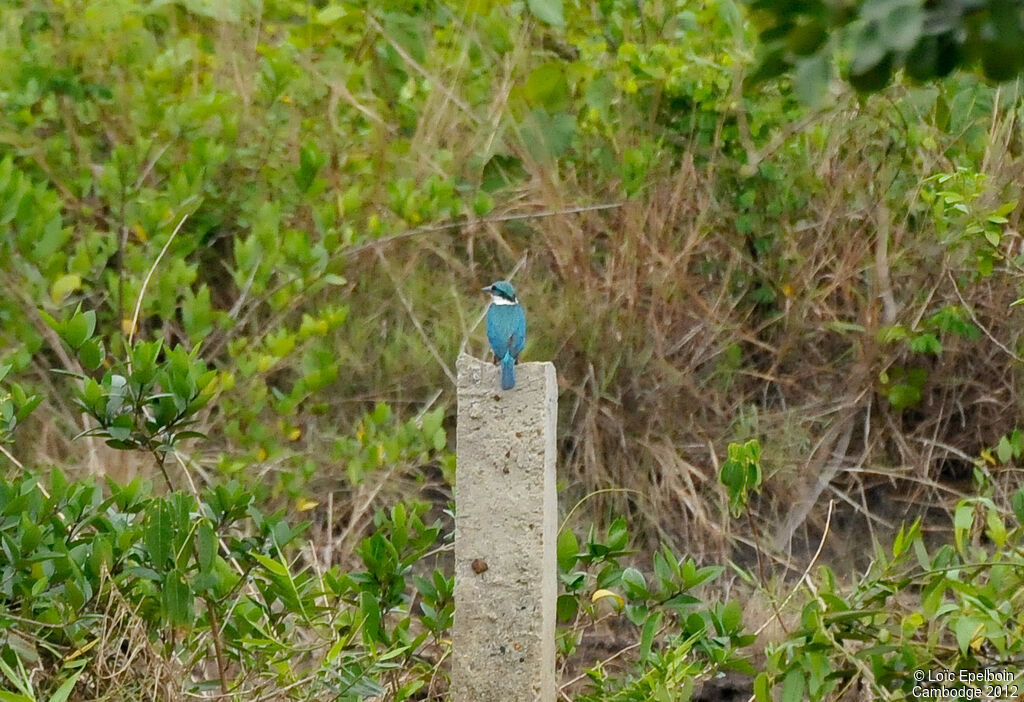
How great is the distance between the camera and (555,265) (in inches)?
246

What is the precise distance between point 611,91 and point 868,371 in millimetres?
1792

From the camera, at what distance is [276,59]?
233 inches

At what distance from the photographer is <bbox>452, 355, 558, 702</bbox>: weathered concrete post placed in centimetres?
330

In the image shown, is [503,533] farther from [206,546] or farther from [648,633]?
[206,546]

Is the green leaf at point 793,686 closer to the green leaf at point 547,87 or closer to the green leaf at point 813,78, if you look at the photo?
the green leaf at point 813,78

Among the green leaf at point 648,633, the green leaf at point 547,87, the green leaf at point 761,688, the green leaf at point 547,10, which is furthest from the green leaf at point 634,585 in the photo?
the green leaf at point 547,87

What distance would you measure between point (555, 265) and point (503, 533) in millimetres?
3054

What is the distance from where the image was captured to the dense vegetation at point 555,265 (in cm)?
518

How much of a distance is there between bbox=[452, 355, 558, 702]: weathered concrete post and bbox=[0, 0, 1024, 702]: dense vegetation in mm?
1092

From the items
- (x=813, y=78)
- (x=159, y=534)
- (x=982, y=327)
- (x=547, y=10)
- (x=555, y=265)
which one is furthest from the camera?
(x=555, y=265)

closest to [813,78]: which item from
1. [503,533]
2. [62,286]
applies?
[503,533]

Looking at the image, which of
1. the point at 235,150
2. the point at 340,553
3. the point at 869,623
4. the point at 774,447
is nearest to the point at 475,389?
the point at 869,623

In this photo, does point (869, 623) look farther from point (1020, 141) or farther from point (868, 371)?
point (1020, 141)

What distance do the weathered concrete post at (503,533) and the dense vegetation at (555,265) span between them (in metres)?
1.09
